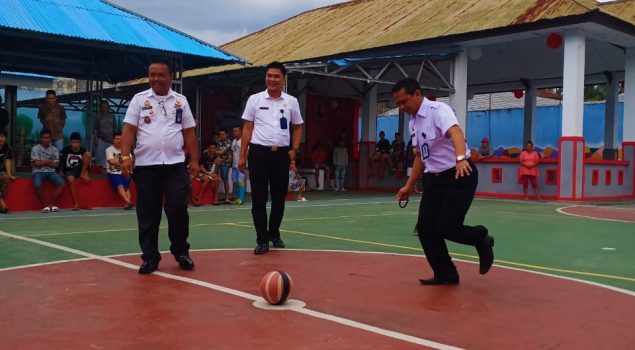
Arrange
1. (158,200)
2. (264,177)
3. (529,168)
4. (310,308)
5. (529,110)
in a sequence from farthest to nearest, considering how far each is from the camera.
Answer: (529,110)
(529,168)
(264,177)
(158,200)
(310,308)

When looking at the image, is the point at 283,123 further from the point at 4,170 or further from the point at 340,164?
the point at 340,164

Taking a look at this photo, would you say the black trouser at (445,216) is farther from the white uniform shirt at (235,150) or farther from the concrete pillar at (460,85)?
the concrete pillar at (460,85)

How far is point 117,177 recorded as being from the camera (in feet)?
45.8

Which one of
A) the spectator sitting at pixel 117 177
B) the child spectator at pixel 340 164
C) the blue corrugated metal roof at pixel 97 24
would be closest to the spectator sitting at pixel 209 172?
the spectator sitting at pixel 117 177

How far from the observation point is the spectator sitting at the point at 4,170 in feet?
40.4

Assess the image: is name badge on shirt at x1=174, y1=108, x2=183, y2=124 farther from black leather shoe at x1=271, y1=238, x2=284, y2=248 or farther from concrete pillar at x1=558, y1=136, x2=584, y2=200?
concrete pillar at x1=558, y1=136, x2=584, y2=200

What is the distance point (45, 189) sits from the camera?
1314cm

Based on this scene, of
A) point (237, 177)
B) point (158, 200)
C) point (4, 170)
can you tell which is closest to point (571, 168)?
point (237, 177)

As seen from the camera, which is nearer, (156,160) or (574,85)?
(156,160)

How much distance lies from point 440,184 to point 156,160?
8.54 feet

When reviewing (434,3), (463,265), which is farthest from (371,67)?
(463,265)

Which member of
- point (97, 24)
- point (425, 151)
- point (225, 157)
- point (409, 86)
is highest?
point (97, 24)

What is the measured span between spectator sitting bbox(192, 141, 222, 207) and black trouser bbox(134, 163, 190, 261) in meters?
8.38

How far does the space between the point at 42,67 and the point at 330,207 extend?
11939 millimetres
